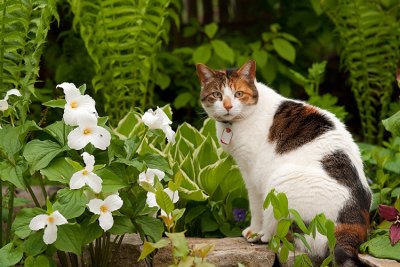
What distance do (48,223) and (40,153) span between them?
38 cm

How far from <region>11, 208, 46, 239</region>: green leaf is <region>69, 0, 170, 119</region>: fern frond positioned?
6.98 feet

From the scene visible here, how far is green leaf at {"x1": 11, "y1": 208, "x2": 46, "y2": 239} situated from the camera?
3350mm

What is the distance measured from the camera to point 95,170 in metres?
3.38

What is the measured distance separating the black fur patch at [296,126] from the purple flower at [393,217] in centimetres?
63

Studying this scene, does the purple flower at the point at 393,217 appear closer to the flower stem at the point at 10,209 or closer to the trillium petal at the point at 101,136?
the trillium petal at the point at 101,136

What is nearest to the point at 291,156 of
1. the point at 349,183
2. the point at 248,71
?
the point at 349,183

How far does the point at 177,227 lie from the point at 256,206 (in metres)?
0.55

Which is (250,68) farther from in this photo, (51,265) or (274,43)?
(274,43)

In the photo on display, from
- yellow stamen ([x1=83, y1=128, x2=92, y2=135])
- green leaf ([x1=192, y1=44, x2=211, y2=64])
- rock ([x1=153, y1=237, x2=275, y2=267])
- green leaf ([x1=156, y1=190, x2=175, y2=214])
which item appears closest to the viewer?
green leaf ([x1=156, y1=190, x2=175, y2=214])

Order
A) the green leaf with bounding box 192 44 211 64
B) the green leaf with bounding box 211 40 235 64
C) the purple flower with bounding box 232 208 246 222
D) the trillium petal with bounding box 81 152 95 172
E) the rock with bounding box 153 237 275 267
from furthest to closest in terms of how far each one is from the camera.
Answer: the green leaf with bounding box 192 44 211 64 < the green leaf with bounding box 211 40 235 64 < the purple flower with bounding box 232 208 246 222 < the rock with bounding box 153 237 275 267 < the trillium petal with bounding box 81 152 95 172

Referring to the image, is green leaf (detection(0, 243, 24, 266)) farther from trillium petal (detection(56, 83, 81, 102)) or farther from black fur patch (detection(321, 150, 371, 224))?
black fur patch (detection(321, 150, 371, 224))

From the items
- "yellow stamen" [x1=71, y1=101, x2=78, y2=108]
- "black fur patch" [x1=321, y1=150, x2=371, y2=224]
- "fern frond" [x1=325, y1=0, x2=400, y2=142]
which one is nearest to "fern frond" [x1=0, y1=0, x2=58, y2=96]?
"yellow stamen" [x1=71, y1=101, x2=78, y2=108]

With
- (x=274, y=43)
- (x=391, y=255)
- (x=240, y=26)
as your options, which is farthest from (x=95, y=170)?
(x=240, y=26)

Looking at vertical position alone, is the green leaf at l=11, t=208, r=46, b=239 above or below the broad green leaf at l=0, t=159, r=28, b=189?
below
